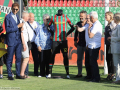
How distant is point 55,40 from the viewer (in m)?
7.11

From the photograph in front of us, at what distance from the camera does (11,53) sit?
6.59m

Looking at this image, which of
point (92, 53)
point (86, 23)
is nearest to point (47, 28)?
point (86, 23)

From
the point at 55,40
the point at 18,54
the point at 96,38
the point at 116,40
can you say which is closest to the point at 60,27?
the point at 55,40

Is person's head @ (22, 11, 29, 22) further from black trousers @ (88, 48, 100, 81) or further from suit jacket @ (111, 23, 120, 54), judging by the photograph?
suit jacket @ (111, 23, 120, 54)

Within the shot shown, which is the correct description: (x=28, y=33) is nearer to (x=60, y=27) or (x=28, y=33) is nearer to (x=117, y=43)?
(x=60, y=27)

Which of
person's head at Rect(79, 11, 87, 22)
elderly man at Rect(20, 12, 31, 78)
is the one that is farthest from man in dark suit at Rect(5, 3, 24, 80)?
person's head at Rect(79, 11, 87, 22)

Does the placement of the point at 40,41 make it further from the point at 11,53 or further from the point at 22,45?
the point at 11,53

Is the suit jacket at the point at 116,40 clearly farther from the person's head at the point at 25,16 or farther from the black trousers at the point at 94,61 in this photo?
the person's head at the point at 25,16

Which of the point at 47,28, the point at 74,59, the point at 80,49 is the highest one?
the point at 47,28

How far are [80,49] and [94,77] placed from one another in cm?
134

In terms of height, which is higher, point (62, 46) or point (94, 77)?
point (62, 46)

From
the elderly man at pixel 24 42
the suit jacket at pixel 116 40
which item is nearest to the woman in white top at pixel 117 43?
the suit jacket at pixel 116 40

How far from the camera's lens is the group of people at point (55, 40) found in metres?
6.32

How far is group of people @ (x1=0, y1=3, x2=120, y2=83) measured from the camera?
6.32 metres
